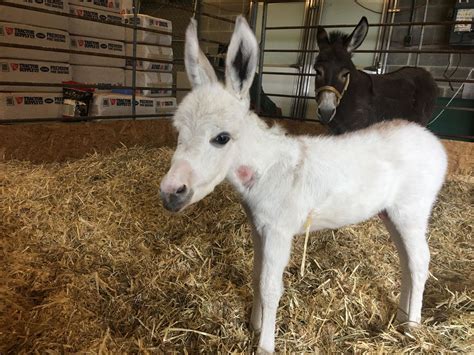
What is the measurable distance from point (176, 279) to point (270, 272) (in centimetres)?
79

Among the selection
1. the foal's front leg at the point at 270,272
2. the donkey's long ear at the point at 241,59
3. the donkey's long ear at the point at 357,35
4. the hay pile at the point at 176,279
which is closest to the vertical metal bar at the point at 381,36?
the donkey's long ear at the point at 357,35

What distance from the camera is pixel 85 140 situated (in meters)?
4.31

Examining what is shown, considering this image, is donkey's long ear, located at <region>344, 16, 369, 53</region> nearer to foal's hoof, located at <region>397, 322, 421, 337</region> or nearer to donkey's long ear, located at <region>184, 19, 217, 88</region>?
donkey's long ear, located at <region>184, 19, 217, 88</region>

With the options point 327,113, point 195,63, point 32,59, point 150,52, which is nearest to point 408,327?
point 195,63

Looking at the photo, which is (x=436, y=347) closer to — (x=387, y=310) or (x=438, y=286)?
(x=387, y=310)

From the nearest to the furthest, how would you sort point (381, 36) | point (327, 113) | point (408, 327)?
point (408, 327)
point (327, 113)
point (381, 36)

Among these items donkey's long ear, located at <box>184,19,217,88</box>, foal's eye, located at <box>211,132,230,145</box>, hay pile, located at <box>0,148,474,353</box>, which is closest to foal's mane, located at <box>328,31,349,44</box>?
hay pile, located at <box>0,148,474,353</box>

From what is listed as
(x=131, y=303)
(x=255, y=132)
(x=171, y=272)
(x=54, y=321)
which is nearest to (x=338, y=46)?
(x=255, y=132)

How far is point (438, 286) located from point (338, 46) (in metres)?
2.97

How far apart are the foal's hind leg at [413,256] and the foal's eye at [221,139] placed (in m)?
1.10

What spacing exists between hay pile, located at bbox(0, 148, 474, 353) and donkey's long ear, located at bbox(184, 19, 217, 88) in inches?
49.1

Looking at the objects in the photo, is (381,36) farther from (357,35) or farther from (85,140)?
(85,140)

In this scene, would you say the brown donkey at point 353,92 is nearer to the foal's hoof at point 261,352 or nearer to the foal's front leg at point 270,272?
the foal's front leg at point 270,272

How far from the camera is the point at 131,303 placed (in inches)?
79.6
